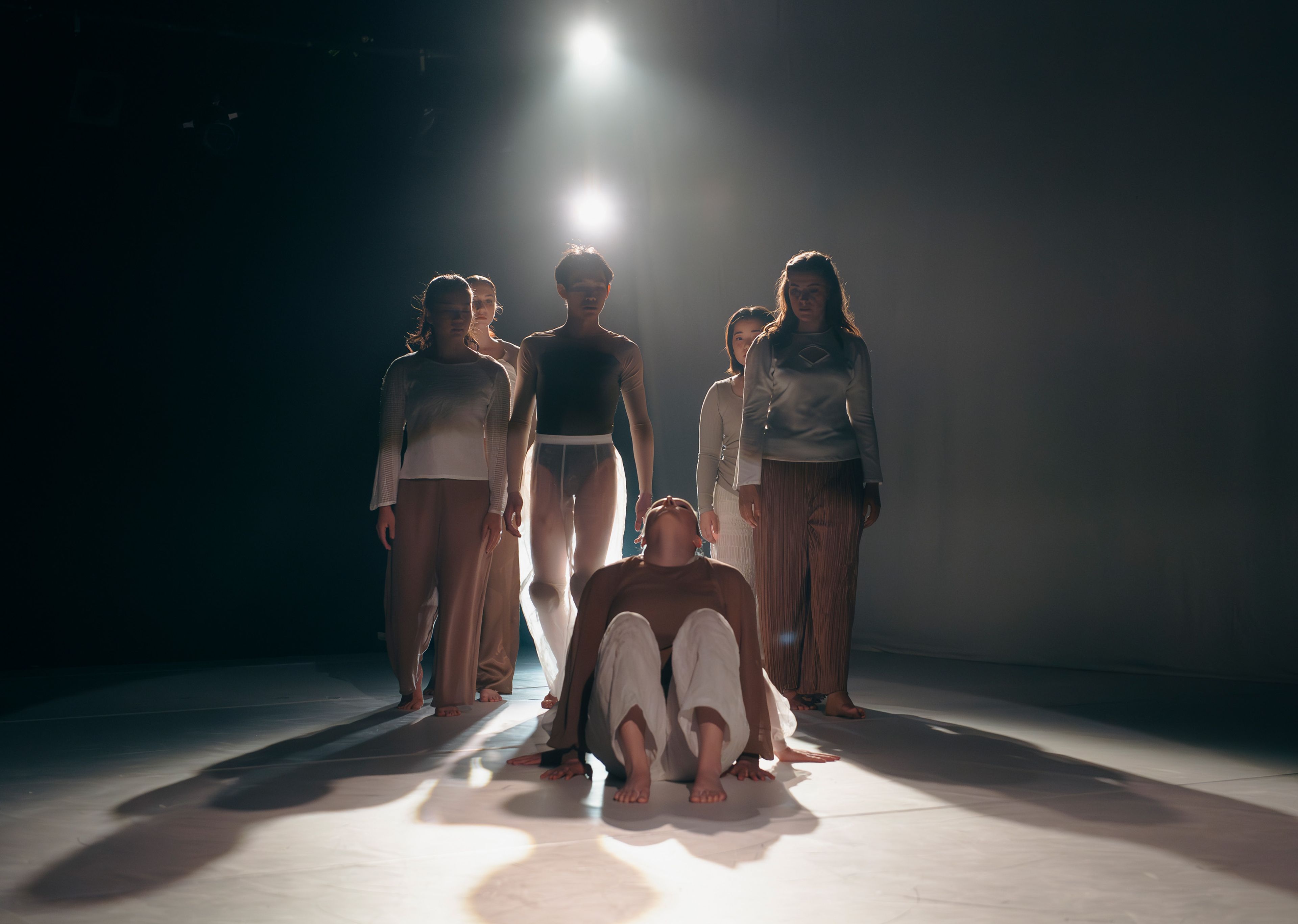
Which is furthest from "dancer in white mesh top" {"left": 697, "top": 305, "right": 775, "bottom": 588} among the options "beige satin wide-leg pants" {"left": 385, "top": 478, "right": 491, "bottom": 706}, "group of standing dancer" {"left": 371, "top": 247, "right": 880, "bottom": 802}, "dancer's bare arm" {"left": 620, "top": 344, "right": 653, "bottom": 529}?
"beige satin wide-leg pants" {"left": 385, "top": 478, "right": 491, "bottom": 706}

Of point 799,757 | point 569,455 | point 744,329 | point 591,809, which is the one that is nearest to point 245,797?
point 591,809

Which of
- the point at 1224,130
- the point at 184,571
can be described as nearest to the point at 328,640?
the point at 184,571

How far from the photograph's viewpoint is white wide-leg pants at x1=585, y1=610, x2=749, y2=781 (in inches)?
98.1

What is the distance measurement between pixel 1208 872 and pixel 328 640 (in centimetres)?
494

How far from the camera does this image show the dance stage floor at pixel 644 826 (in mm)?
1782

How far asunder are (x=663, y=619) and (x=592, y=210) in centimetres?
499

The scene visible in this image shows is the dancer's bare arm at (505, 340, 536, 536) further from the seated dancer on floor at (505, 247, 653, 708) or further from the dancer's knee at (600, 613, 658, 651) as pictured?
the dancer's knee at (600, 613, 658, 651)

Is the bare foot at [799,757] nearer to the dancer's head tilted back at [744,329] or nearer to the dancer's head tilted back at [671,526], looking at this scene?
the dancer's head tilted back at [671,526]

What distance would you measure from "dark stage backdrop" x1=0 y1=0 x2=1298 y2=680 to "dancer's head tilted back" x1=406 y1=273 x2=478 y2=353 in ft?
7.30

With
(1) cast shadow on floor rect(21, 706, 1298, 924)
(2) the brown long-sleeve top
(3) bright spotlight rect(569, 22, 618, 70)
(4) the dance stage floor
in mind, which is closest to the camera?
(4) the dance stage floor

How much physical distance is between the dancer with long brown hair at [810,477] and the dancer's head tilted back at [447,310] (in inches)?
39.8

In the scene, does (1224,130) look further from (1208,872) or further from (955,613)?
(1208,872)

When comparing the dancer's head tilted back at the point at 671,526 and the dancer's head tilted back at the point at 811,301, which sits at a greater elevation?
the dancer's head tilted back at the point at 811,301

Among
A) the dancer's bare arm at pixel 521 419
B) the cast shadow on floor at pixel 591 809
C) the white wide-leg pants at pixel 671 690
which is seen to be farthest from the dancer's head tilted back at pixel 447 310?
the white wide-leg pants at pixel 671 690
